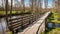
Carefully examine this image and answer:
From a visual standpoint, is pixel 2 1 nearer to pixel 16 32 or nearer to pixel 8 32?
pixel 8 32

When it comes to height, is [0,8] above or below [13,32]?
above

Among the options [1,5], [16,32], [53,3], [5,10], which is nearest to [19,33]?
[16,32]

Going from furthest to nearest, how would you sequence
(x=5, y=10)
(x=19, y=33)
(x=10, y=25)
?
1. (x=19, y=33)
2. (x=10, y=25)
3. (x=5, y=10)

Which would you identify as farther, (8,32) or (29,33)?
(29,33)

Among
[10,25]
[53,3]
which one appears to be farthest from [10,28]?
[53,3]

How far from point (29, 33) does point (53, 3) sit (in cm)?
3412

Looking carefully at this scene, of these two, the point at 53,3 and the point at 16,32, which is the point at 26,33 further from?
the point at 53,3

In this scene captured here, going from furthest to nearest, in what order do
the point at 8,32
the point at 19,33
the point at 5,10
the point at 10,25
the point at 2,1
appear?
the point at 19,33
the point at 10,25
the point at 8,32
the point at 5,10
the point at 2,1

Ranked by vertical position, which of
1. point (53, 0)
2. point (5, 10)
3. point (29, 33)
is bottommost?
point (29, 33)

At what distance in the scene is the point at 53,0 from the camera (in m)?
40.0

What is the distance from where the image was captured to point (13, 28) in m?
5.24

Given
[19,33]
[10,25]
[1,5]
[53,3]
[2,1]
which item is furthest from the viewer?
[53,3]

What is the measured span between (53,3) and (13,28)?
1363 inches

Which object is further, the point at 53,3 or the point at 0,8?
the point at 53,3
